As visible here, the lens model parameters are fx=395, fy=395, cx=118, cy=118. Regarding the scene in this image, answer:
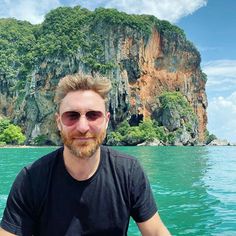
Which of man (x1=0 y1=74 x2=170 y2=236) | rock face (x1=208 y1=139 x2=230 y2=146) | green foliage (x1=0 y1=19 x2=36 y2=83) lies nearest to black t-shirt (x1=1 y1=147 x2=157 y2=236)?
man (x1=0 y1=74 x2=170 y2=236)

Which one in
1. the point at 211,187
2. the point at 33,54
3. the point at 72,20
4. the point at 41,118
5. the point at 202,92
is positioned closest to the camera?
the point at 211,187

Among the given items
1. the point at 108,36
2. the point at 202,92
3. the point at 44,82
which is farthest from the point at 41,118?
the point at 202,92

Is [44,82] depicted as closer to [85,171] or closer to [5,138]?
[5,138]

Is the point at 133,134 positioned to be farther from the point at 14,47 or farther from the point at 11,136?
the point at 14,47

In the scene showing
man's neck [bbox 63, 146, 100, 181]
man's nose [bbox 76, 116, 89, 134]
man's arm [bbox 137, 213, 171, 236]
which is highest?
man's nose [bbox 76, 116, 89, 134]

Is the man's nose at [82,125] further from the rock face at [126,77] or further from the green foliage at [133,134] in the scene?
the green foliage at [133,134]

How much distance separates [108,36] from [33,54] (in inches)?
823

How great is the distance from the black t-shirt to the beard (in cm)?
17

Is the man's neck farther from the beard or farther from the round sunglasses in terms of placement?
the round sunglasses

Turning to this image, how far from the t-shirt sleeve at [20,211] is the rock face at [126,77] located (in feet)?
285

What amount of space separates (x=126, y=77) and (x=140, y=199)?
99.9 meters

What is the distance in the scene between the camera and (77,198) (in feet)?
9.46

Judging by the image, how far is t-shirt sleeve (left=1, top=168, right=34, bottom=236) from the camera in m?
2.82

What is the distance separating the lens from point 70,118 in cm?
299
